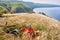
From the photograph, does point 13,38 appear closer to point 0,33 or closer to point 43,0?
point 0,33

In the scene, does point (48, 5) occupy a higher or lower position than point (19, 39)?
lower

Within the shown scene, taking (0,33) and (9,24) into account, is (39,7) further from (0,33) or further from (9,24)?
(0,33)

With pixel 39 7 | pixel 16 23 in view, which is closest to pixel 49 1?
pixel 39 7

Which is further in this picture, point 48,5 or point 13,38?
point 48,5

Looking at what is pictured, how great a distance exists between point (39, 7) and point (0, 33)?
516 cm

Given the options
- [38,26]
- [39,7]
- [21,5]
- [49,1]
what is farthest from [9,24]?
[49,1]

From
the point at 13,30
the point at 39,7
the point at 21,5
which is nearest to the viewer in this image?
the point at 13,30

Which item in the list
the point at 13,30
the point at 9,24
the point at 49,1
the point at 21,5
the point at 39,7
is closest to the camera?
the point at 13,30

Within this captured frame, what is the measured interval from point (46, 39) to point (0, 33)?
635mm

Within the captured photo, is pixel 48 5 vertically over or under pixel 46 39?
under

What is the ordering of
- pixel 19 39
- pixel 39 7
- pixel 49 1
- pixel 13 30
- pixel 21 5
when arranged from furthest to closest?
pixel 49 1 < pixel 39 7 < pixel 21 5 < pixel 13 30 < pixel 19 39

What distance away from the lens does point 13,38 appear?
7.60 ft

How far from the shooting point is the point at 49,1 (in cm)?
805

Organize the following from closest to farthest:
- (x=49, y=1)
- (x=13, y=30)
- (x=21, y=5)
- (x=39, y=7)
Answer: (x=13, y=30), (x=21, y=5), (x=39, y=7), (x=49, y=1)
